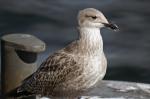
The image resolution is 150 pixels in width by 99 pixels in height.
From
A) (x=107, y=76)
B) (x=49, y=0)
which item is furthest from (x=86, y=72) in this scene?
(x=49, y=0)

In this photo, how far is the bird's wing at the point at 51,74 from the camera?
681cm

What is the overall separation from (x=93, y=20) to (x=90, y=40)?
0.75ft

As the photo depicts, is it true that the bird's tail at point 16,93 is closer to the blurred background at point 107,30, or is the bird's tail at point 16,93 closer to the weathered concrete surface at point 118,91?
the weathered concrete surface at point 118,91

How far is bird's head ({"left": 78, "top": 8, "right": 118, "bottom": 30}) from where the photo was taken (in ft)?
21.7

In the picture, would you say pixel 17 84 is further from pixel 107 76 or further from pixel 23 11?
pixel 23 11

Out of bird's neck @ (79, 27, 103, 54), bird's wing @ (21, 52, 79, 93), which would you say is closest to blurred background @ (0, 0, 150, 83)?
bird's wing @ (21, 52, 79, 93)

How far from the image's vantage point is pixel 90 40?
22.2 feet

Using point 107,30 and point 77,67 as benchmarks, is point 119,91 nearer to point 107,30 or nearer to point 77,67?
point 77,67

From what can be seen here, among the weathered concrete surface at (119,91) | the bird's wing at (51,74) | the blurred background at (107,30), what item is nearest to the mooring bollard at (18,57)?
the bird's wing at (51,74)

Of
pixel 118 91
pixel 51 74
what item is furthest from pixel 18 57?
pixel 118 91

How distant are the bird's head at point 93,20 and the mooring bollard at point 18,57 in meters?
0.45

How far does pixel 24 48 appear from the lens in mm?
6465

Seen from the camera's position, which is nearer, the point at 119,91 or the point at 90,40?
the point at 90,40

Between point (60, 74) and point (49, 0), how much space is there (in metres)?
6.25
